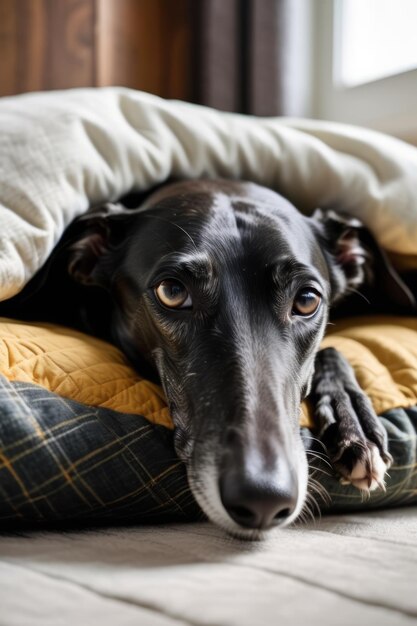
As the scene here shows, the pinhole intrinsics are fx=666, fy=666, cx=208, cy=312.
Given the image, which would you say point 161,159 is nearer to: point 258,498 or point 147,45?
point 258,498

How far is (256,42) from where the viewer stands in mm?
2484

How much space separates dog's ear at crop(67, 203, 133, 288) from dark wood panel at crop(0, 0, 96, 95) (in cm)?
132

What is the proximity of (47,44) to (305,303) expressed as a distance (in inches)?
77.6

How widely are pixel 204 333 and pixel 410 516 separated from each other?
0.49 metres

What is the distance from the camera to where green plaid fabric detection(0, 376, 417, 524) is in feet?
3.28

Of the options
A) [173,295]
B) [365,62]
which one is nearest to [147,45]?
[365,62]

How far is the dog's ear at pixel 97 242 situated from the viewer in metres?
1.60

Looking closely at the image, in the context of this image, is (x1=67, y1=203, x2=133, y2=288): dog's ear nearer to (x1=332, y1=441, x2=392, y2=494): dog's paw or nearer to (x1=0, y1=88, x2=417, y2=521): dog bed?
(x1=0, y1=88, x2=417, y2=521): dog bed

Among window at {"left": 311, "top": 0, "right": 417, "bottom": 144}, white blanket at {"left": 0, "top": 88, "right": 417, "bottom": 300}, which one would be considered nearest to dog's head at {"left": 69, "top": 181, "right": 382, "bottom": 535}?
white blanket at {"left": 0, "top": 88, "right": 417, "bottom": 300}

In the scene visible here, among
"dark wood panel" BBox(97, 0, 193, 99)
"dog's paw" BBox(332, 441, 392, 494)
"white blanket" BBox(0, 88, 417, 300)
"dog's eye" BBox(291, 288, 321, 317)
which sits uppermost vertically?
"dark wood panel" BBox(97, 0, 193, 99)

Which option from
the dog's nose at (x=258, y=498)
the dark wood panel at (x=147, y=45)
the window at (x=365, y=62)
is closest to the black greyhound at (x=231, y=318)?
the dog's nose at (x=258, y=498)

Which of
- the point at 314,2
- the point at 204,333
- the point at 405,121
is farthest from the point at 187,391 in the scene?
the point at 314,2

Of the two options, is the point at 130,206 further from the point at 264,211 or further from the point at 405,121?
the point at 405,121

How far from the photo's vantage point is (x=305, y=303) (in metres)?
1.31
